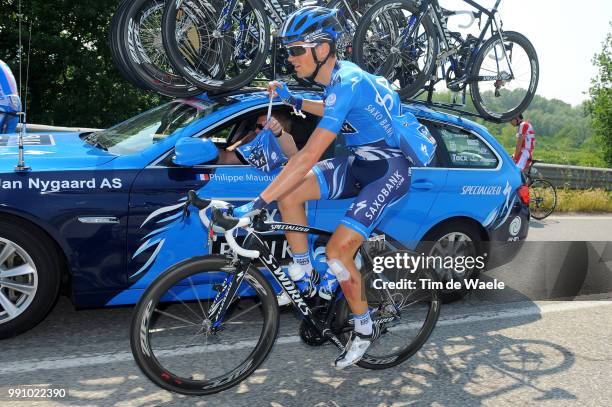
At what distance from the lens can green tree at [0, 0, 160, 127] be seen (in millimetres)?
19984

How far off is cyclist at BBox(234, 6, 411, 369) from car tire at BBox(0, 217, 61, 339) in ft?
5.11

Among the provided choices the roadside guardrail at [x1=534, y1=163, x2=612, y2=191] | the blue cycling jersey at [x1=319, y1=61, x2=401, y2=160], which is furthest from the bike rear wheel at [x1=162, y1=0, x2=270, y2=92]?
the roadside guardrail at [x1=534, y1=163, x2=612, y2=191]

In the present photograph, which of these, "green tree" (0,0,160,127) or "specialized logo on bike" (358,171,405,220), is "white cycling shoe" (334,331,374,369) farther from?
"green tree" (0,0,160,127)

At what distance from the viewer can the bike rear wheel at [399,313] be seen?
3.84 meters

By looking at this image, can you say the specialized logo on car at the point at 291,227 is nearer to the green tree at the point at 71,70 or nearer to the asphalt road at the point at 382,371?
the asphalt road at the point at 382,371

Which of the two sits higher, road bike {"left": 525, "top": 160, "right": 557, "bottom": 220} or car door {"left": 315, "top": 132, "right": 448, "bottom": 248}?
car door {"left": 315, "top": 132, "right": 448, "bottom": 248}

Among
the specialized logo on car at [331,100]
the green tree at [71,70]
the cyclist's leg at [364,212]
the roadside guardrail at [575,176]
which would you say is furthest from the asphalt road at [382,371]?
the green tree at [71,70]

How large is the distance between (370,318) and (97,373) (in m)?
1.70

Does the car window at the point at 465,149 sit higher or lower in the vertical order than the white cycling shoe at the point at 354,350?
higher

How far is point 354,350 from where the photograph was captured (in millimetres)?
3637

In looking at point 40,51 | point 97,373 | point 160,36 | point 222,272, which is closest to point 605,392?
point 222,272

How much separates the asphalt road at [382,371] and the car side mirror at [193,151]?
1331 mm

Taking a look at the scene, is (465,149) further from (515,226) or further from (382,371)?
(382,371)

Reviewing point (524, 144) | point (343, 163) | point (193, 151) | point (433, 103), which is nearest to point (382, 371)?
point (343, 163)
